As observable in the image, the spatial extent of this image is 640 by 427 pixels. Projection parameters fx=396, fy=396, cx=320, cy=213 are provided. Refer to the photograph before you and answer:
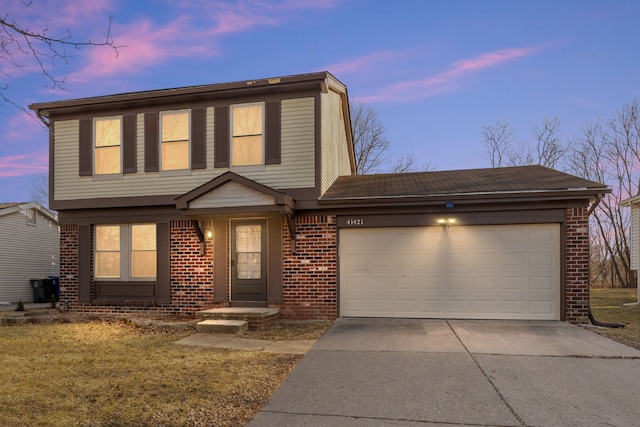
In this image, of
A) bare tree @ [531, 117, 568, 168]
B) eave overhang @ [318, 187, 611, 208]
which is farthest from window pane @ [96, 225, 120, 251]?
bare tree @ [531, 117, 568, 168]

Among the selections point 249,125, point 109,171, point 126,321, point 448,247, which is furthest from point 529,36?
point 126,321

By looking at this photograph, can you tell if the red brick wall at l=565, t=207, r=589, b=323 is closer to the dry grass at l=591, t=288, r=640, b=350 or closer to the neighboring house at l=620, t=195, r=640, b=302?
the dry grass at l=591, t=288, r=640, b=350

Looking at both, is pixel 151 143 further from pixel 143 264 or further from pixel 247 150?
pixel 143 264

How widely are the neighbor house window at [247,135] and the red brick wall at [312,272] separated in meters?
1.92

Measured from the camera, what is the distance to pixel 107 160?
10.3 m

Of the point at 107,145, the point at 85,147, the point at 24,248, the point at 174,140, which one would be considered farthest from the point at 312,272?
the point at 24,248

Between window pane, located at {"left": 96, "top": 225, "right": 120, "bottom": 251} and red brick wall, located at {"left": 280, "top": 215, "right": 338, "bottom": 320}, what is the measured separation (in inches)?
181

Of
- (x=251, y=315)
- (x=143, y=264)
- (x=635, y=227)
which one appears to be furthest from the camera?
(x=635, y=227)

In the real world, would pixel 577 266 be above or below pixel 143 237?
below

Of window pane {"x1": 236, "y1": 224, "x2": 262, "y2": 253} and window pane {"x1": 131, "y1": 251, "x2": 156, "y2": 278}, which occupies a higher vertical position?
window pane {"x1": 236, "y1": 224, "x2": 262, "y2": 253}

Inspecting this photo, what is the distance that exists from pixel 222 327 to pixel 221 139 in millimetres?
4470

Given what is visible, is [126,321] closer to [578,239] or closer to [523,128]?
[578,239]

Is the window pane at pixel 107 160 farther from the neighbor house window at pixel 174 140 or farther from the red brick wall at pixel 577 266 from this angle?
the red brick wall at pixel 577 266

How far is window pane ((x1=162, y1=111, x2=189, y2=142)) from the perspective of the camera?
9938 mm
